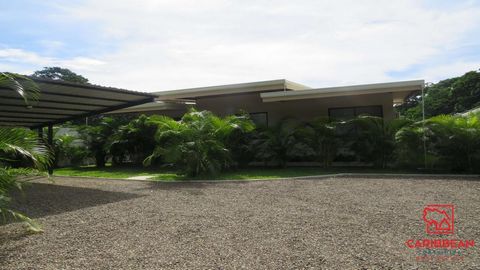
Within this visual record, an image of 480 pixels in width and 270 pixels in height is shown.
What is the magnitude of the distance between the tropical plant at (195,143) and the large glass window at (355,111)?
476cm

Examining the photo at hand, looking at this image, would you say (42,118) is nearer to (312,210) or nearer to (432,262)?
(312,210)

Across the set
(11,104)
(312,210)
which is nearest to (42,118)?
(11,104)

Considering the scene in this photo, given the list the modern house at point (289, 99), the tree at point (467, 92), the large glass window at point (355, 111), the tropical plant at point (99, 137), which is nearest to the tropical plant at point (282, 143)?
the modern house at point (289, 99)

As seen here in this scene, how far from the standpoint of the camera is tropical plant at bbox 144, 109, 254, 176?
1044cm

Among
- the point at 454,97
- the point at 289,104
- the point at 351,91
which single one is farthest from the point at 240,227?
the point at 454,97

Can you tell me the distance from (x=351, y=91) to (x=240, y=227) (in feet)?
28.1

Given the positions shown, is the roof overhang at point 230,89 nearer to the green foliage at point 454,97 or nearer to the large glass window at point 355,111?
the large glass window at point 355,111

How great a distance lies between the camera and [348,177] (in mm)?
9906

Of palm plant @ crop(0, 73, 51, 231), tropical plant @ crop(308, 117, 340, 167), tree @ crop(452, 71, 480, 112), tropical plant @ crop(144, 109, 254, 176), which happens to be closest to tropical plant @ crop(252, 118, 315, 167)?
tropical plant @ crop(308, 117, 340, 167)

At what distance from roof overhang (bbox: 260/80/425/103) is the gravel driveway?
4136mm

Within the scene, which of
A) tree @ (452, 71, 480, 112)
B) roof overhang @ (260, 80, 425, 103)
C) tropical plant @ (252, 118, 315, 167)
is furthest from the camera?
tree @ (452, 71, 480, 112)

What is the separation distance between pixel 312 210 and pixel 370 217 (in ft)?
3.10

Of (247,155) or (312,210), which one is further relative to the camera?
(247,155)

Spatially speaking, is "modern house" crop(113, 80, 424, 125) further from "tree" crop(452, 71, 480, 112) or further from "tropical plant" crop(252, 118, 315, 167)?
"tree" crop(452, 71, 480, 112)
